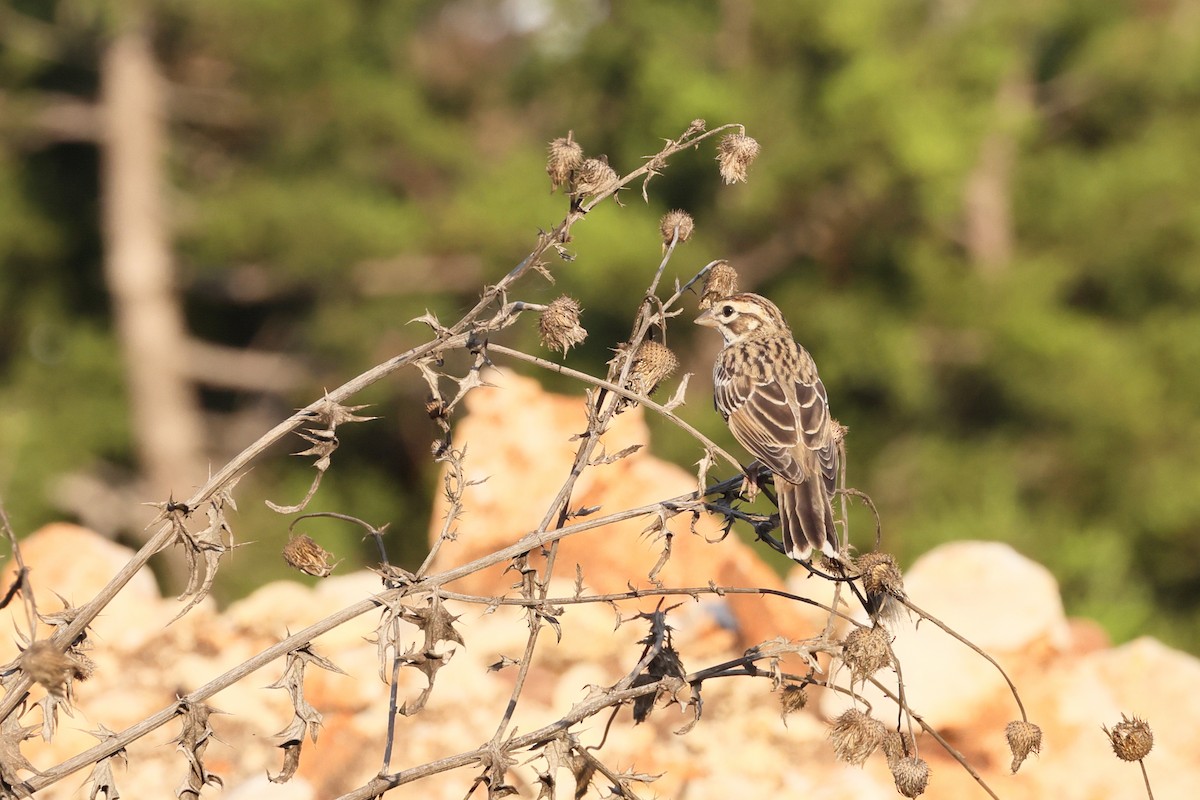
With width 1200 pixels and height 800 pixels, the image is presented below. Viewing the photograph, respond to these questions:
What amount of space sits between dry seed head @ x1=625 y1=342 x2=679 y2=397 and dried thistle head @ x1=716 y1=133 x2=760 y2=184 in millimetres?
382

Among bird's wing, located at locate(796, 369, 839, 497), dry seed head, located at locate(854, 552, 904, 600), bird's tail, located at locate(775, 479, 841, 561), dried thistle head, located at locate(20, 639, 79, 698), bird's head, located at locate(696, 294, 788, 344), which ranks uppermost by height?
bird's head, located at locate(696, 294, 788, 344)

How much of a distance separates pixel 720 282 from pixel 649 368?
285 millimetres

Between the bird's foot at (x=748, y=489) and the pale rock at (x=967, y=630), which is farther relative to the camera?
the pale rock at (x=967, y=630)

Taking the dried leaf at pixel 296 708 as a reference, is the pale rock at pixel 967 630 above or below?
above

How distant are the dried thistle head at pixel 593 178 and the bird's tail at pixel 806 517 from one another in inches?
38.5

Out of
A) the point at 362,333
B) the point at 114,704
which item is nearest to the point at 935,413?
the point at 362,333

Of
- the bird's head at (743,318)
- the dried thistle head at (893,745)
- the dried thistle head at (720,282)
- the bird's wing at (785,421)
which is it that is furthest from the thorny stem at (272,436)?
the bird's head at (743,318)

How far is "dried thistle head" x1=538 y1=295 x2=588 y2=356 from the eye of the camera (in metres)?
2.79

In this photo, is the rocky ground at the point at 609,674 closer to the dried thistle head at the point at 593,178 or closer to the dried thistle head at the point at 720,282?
the dried thistle head at the point at 720,282

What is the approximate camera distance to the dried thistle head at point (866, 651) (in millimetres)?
2602

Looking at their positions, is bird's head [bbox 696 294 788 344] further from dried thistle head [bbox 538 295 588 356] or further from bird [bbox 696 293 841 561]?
dried thistle head [bbox 538 295 588 356]

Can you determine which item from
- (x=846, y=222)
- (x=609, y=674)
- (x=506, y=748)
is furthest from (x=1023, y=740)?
(x=846, y=222)

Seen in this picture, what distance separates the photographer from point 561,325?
2.80 metres

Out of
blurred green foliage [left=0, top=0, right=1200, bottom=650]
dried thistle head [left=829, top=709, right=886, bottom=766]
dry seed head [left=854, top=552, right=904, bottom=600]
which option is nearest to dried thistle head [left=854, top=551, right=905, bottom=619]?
dry seed head [left=854, top=552, right=904, bottom=600]
